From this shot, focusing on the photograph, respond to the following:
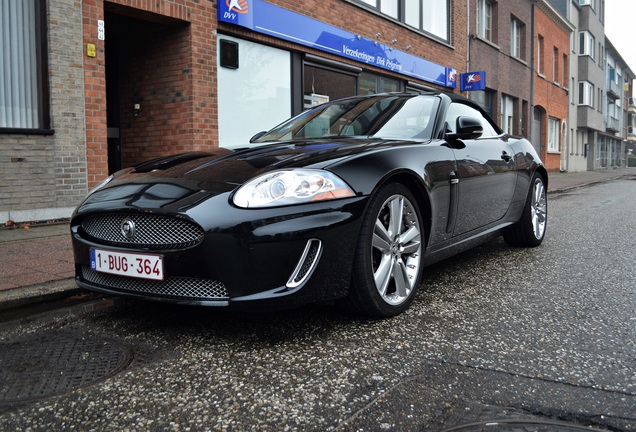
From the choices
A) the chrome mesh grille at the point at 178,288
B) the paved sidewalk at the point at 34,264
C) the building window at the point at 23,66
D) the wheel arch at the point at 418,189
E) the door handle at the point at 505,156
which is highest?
the building window at the point at 23,66

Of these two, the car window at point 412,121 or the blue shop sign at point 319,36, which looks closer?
the car window at point 412,121

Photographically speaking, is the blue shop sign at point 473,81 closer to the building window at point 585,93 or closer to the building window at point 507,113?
the building window at point 507,113

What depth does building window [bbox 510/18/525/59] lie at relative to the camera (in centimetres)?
2292

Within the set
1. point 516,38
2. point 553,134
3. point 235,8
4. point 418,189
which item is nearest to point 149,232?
point 418,189

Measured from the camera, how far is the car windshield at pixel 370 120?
391cm

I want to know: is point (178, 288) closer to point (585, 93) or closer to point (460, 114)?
point (460, 114)

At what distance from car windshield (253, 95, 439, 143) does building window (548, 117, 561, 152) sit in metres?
26.6

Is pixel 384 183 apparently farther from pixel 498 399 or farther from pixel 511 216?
pixel 511 216

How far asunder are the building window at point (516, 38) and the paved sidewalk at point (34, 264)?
2070 cm

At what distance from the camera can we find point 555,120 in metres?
30.0

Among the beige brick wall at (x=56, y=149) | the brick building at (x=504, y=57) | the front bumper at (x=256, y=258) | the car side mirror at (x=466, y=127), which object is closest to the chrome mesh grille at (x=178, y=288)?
the front bumper at (x=256, y=258)

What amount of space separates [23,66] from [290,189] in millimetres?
5599

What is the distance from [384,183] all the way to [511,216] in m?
2.38

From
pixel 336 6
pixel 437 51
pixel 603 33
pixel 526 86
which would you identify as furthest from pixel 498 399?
pixel 603 33
